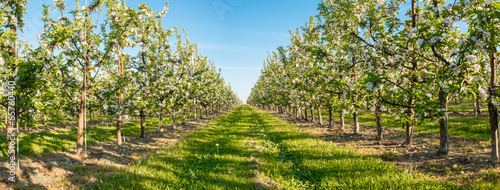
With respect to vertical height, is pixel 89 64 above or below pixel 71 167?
above

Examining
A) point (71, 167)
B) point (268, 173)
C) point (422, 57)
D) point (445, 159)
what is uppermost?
point (422, 57)

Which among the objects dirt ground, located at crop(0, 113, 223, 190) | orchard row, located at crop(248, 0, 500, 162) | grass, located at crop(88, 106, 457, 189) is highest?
orchard row, located at crop(248, 0, 500, 162)

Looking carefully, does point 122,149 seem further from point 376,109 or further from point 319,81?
point 376,109

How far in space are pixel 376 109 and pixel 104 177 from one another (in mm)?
12018

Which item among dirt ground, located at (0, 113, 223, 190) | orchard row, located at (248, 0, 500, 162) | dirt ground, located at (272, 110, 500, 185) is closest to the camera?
orchard row, located at (248, 0, 500, 162)

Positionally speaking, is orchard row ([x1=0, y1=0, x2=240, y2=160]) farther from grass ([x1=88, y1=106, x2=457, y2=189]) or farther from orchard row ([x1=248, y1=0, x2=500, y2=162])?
orchard row ([x1=248, y1=0, x2=500, y2=162])

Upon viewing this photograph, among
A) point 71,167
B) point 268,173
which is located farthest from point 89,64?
point 268,173

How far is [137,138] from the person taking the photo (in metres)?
16.3

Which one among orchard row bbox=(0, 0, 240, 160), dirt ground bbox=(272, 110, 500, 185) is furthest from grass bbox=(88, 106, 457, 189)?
orchard row bbox=(0, 0, 240, 160)

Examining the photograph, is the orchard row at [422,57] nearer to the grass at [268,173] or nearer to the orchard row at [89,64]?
the grass at [268,173]

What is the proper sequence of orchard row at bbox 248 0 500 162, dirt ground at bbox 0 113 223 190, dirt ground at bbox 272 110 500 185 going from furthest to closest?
dirt ground at bbox 0 113 223 190
dirt ground at bbox 272 110 500 185
orchard row at bbox 248 0 500 162

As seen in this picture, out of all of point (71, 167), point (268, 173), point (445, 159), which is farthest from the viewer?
point (71, 167)

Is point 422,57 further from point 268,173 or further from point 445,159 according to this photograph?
point 268,173

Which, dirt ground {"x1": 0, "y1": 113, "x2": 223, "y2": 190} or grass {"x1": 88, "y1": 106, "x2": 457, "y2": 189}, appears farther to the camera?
dirt ground {"x1": 0, "y1": 113, "x2": 223, "y2": 190}
